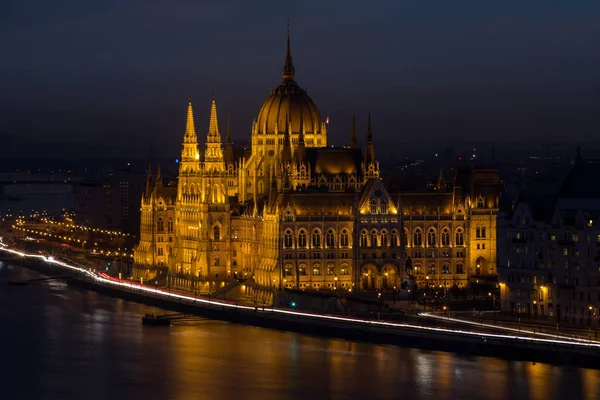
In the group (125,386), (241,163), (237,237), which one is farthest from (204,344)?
(241,163)

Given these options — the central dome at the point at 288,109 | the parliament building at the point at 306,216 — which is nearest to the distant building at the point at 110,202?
the parliament building at the point at 306,216

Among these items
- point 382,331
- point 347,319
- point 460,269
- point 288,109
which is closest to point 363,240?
point 460,269

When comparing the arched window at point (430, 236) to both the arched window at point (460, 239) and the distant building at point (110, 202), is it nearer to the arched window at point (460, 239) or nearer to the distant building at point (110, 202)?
the arched window at point (460, 239)

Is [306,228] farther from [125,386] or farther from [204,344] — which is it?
[125,386]

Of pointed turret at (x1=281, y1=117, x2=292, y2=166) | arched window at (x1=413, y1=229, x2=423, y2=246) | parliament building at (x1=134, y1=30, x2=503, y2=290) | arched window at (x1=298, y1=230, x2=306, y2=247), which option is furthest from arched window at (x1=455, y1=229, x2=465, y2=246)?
pointed turret at (x1=281, y1=117, x2=292, y2=166)

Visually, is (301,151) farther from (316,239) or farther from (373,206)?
(316,239)
